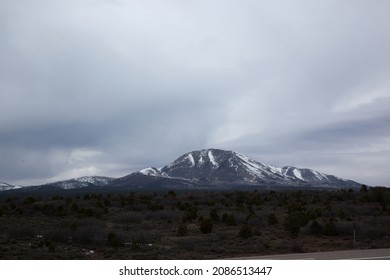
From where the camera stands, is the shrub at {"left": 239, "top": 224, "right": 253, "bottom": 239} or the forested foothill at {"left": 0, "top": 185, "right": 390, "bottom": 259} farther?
the shrub at {"left": 239, "top": 224, "right": 253, "bottom": 239}

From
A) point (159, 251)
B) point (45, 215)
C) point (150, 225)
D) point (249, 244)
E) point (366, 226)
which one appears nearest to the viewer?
point (159, 251)

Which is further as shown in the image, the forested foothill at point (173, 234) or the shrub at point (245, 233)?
the shrub at point (245, 233)

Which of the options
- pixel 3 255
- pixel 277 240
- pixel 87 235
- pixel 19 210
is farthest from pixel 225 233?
pixel 19 210

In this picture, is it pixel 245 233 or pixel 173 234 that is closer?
pixel 245 233

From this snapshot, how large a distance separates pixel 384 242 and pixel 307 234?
4238 millimetres

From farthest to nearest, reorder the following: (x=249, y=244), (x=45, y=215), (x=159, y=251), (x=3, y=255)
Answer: (x=45, y=215)
(x=249, y=244)
(x=159, y=251)
(x=3, y=255)

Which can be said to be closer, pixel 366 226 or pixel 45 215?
pixel 366 226

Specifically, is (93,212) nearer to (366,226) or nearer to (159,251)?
(159,251)

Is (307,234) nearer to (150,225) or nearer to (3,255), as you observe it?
(150,225)

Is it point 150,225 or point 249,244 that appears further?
point 150,225

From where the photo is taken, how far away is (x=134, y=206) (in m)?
37.0

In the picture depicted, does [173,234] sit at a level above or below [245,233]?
below
